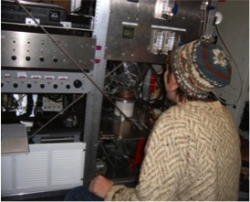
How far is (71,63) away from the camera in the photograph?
4.69 feet

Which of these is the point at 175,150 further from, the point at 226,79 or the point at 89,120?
the point at 89,120

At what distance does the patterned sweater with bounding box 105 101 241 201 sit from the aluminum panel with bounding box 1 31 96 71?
0.75m

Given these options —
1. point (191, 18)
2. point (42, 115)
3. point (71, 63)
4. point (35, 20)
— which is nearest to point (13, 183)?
point (42, 115)

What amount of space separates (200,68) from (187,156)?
0.29 metres

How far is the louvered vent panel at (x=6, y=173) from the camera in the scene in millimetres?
1493

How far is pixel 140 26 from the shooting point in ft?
4.90

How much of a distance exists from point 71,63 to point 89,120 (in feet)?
1.27

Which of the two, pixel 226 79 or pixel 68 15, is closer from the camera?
pixel 226 79

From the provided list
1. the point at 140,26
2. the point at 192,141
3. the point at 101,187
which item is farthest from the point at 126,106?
the point at 192,141

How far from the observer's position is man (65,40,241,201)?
81cm

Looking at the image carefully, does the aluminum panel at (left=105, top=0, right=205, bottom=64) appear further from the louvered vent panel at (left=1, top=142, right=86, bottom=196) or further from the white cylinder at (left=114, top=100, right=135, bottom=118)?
the louvered vent panel at (left=1, top=142, right=86, bottom=196)

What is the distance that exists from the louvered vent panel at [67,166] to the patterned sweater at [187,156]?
31.7 inches

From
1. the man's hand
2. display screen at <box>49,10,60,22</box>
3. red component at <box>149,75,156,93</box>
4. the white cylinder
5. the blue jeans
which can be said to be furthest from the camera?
red component at <box>149,75,156,93</box>

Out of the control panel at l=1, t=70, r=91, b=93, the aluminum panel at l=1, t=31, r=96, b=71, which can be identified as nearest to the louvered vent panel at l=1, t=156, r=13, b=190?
the control panel at l=1, t=70, r=91, b=93
